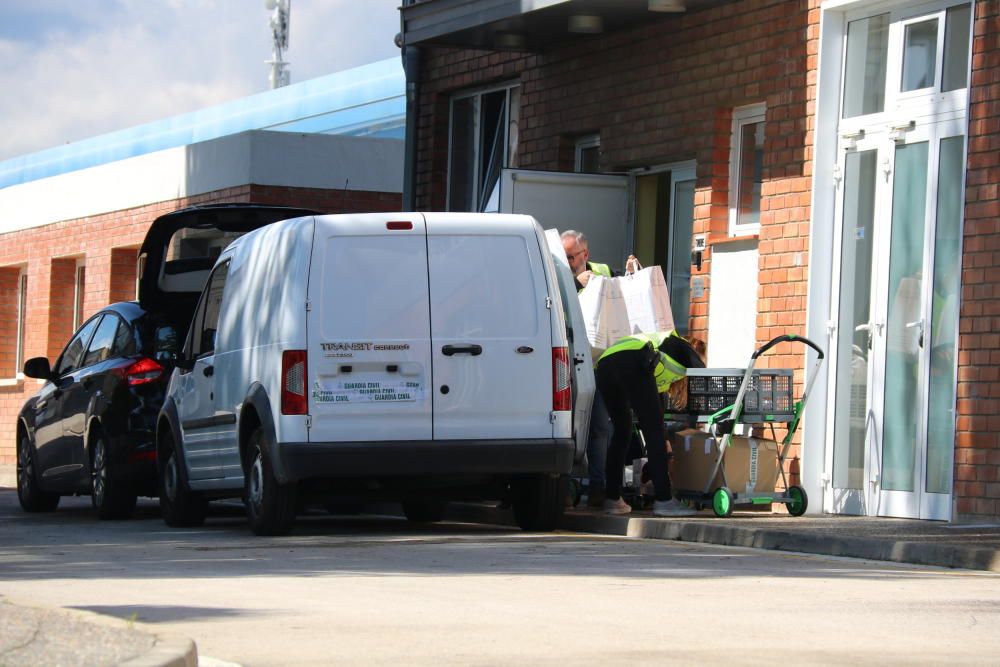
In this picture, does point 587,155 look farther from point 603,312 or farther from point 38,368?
point 38,368

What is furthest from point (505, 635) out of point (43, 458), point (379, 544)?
point (43, 458)

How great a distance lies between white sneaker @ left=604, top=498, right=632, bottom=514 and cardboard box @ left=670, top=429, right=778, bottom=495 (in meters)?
0.52

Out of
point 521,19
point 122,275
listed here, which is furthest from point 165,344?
point 122,275

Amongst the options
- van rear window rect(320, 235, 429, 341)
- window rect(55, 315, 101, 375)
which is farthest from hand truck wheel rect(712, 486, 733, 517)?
window rect(55, 315, 101, 375)

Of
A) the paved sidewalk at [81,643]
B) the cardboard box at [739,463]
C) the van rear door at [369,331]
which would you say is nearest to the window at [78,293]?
the cardboard box at [739,463]

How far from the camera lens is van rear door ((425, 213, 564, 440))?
38.6 feet

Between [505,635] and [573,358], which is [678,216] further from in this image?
[505,635]

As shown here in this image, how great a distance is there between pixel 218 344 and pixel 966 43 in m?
5.47

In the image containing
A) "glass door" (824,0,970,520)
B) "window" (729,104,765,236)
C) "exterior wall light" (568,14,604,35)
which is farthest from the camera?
"exterior wall light" (568,14,604,35)

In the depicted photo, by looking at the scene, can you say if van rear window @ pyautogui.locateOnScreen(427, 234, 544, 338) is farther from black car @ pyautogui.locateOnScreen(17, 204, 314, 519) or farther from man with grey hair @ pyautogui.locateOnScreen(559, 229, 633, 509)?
black car @ pyautogui.locateOnScreen(17, 204, 314, 519)

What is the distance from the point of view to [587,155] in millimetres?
18250

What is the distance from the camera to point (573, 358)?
12523mm

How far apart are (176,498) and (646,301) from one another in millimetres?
3623

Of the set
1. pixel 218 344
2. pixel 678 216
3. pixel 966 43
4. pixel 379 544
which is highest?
pixel 966 43
